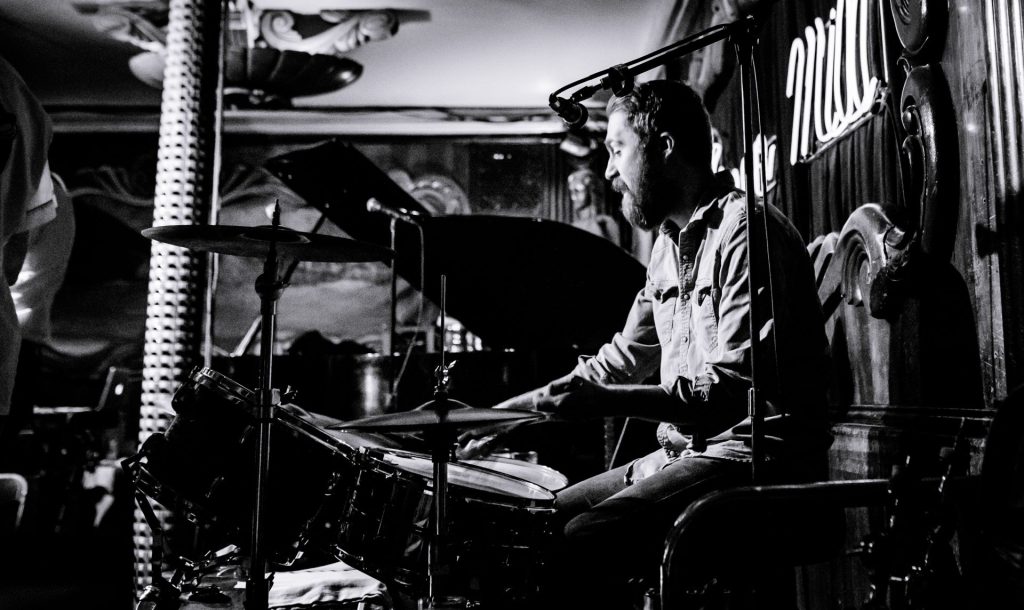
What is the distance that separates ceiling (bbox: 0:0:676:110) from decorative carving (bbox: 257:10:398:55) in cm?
12

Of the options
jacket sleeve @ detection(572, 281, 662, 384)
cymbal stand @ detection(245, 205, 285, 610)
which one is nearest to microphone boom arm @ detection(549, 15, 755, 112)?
jacket sleeve @ detection(572, 281, 662, 384)

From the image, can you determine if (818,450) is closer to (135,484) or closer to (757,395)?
(757,395)

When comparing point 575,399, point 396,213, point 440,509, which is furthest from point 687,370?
point 396,213

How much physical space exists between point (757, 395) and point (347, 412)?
3194 mm

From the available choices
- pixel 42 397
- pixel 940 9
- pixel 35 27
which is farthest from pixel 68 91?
pixel 940 9

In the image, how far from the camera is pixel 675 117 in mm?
2244

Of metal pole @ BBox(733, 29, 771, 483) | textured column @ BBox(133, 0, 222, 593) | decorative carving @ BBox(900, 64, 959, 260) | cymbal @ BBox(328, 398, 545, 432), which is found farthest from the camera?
textured column @ BBox(133, 0, 222, 593)

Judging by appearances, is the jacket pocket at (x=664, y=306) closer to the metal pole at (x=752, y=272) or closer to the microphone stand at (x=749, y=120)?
the microphone stand at (x=749, y=120)

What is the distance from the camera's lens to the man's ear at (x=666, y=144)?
2.25 m

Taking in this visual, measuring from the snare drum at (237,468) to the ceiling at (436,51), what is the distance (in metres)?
4.84

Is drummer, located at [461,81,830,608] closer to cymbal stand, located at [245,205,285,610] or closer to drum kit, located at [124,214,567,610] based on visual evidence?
drum kit, located at [124,214,567,610]

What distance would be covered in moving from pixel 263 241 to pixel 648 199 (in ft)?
3.88

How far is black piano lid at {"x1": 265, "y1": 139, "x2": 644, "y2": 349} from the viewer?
13.7 feet

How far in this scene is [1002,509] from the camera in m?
1.25
